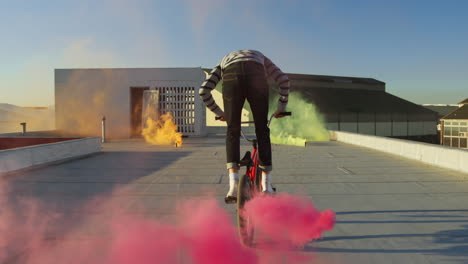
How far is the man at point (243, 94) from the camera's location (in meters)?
2.77

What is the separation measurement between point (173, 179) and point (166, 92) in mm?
14165

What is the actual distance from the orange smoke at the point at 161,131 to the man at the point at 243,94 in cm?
1276

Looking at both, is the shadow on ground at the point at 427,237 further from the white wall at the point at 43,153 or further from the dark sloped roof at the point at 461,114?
the dark sloped roof at the point at 461,114

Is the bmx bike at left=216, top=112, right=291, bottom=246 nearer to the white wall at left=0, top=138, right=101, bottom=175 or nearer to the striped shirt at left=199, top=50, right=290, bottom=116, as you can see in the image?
the striped shirt at left=199, top=50, right=290, bottom=116

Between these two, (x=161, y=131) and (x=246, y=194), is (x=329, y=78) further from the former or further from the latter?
(x=246, y=194)

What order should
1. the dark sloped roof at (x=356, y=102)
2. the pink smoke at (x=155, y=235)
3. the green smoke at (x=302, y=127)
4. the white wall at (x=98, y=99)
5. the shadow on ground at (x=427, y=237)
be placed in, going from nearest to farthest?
the pink smoke at (x=155, y=235) < the shadow on ground at (x=427, y=237) < the green smoke at (x=302, y=127) < the white wall at (x=98, y=99) < the dark sloped roof at (x=356, y=102)

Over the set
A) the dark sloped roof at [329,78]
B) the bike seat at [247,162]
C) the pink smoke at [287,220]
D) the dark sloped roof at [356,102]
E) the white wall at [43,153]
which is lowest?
the pink smoke at [287,220]

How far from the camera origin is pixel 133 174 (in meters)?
6.95

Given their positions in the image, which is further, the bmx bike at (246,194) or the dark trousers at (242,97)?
the dark trousers at (242,97)

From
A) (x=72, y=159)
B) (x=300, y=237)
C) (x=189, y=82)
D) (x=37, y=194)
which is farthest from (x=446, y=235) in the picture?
(x=189, y=82)

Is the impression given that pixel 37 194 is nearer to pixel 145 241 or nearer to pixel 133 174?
pixel 133 174

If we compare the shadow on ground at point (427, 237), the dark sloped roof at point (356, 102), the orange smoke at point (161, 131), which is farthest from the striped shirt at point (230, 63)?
the dark sloped roof at point (356, 102)

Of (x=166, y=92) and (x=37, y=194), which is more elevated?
(x=166, y=92)

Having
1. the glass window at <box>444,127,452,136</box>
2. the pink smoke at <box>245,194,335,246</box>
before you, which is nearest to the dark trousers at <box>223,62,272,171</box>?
the pink smoke at <box>245,194,335,246</box>
